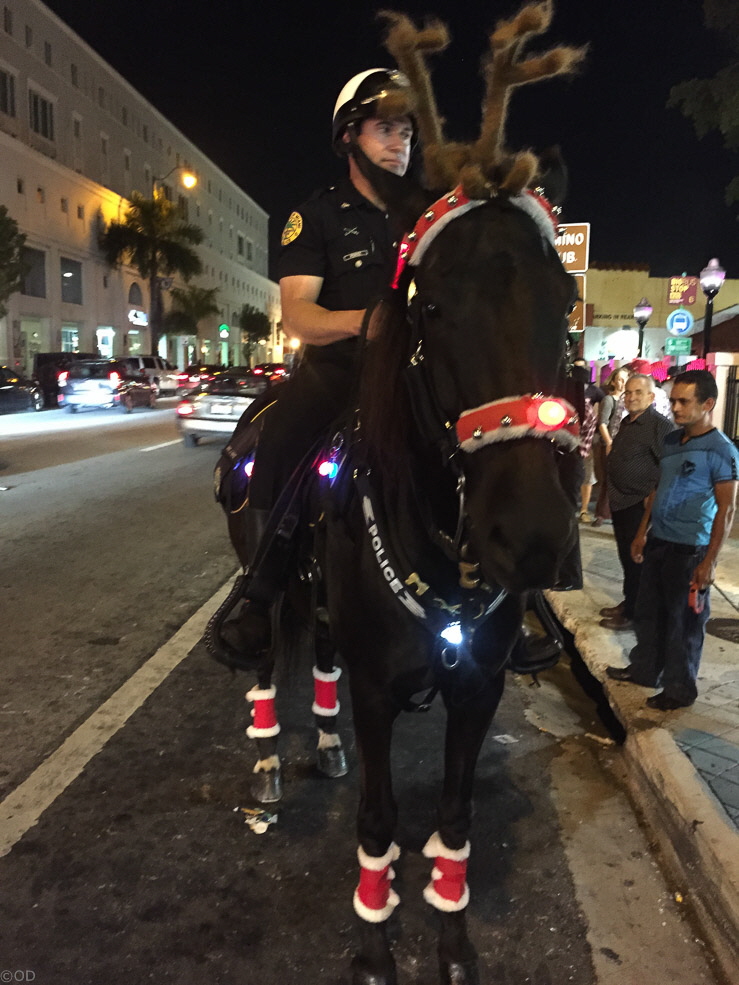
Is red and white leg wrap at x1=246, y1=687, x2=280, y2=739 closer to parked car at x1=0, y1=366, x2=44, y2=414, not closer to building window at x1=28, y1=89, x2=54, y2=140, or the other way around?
parked car at x1=0, y1=366, x2=44, y2=414

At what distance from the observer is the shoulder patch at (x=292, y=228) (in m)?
2.90

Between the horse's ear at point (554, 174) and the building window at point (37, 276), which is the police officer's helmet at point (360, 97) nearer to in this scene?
the horse's ear at point (554, 174)

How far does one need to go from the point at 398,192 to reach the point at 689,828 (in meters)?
2.86

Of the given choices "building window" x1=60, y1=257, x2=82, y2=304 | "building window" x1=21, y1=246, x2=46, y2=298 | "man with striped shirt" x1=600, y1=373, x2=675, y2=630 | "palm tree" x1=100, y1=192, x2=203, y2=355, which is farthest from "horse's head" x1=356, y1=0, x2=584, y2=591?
"palm tree" x1=100, y1=192, x2=203, y2=355

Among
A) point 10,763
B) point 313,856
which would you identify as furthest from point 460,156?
point 10,763

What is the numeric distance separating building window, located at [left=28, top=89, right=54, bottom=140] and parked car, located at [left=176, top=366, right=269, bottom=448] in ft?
112

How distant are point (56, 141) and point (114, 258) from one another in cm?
744

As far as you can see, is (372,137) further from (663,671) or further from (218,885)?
(663,671)

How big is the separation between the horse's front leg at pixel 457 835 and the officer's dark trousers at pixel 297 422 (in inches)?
47.5

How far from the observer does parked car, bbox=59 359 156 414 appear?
91.4 ft

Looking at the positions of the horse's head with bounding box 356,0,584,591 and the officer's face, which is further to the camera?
the officer's face

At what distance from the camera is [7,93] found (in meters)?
39.3

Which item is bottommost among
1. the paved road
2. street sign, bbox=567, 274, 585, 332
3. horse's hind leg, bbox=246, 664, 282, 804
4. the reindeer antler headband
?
the paved road

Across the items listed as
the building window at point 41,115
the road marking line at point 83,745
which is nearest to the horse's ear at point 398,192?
the road marking line at point 83,745
